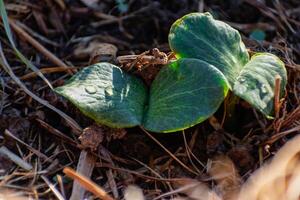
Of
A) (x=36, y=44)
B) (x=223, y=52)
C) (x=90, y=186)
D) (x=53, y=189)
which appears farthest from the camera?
(x=36, y=44)

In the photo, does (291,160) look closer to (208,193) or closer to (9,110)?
(208,193)

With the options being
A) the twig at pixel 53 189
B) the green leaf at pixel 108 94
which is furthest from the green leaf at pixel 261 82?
the twig at pixel 53 189

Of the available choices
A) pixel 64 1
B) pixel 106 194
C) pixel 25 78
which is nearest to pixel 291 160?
pixel 106 194

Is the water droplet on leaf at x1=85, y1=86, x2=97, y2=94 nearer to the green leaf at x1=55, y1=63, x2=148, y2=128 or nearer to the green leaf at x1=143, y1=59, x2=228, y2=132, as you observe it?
the green leaf at x1=55, y1=63, x2=148, y2=128

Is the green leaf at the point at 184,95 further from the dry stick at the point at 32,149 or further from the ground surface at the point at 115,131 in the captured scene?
the dry stick at the point at 32,149

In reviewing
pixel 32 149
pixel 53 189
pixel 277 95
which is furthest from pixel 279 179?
pixel 32 149

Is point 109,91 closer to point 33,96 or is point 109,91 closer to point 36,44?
point 33,96

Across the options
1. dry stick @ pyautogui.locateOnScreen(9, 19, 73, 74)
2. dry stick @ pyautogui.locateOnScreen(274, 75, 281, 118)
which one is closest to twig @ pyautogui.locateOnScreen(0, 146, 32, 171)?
dry stick @ pyautogui.locateOnScreen(9, 19, 73, 74)
